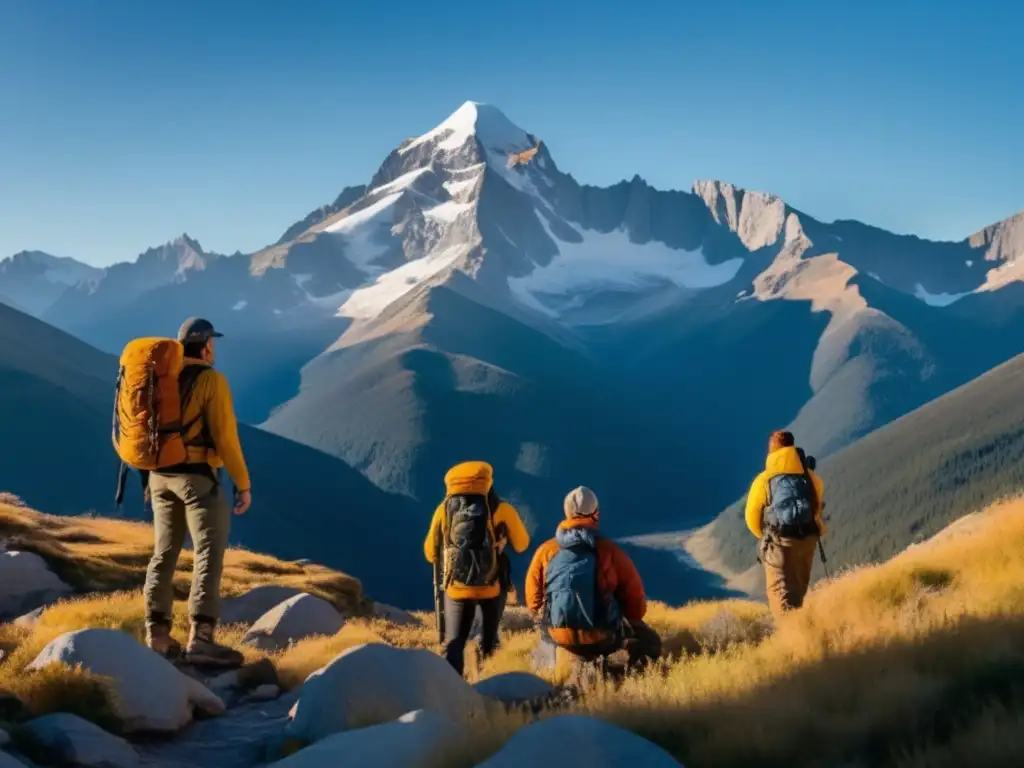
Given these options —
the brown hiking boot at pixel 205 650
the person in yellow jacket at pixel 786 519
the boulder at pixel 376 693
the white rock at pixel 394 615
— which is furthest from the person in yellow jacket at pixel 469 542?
the white rock at pixel 394 615

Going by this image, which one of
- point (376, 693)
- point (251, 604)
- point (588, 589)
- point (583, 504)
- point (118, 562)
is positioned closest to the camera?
point (376, 693)

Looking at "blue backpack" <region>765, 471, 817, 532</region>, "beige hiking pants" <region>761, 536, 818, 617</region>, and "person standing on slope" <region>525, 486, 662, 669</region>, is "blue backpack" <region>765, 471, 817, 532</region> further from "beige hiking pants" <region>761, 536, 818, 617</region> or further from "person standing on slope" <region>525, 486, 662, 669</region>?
"person standing on slope" <region>525, 486, 662, 669</region>

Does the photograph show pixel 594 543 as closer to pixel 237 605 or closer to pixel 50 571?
pixel 237 605

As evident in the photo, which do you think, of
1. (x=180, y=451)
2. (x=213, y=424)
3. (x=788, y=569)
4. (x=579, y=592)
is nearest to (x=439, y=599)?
(x=579, y=592)

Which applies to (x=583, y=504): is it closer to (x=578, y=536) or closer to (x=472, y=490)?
(x=578, y=536)

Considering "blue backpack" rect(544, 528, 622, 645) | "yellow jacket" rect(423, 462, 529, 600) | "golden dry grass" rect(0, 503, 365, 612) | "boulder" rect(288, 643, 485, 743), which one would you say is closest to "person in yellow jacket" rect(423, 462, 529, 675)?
"yellow jacket" rect(423, 462, 529, 600)

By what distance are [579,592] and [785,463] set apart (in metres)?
6.28

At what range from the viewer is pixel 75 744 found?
327 inches

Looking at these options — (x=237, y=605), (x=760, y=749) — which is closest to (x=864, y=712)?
(x=760, y=749)

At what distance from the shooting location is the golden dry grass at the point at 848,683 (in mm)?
6594

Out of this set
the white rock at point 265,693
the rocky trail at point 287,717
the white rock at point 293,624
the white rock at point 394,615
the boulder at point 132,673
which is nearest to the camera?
the rocky trail at point 287,717

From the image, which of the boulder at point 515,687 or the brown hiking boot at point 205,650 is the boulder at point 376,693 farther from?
the brown hiking boot at point 205,650

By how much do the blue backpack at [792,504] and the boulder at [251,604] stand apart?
12649mm

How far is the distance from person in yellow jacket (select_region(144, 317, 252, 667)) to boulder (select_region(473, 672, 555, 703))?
13.2 feet
